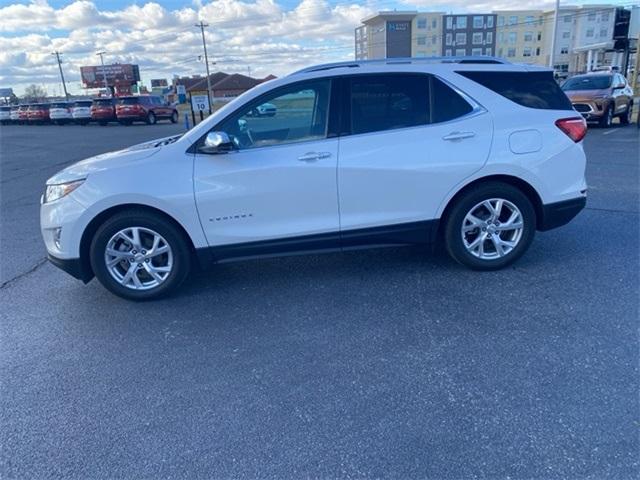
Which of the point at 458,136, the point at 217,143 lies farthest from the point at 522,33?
the point at 217,143

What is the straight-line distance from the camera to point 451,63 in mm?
4066

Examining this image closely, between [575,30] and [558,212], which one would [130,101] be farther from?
[575,30]

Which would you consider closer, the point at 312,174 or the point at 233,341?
the point at 233,341

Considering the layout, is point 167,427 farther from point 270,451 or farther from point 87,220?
point 87,220

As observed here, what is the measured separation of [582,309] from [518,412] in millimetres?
1410

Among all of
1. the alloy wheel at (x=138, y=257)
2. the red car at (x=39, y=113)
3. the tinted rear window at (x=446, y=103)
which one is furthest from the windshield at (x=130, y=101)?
the tinted rear window at (x=446, y=103)

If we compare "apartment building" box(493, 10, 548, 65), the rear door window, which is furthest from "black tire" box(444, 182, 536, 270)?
"apartment building" box(493, 10, 548, 65)

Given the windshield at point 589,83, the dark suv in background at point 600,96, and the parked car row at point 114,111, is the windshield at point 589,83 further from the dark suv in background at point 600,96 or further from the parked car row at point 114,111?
the parked car row at point 114,111

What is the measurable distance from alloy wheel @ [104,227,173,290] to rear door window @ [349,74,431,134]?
1.88 metres

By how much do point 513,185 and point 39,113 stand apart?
4044cm

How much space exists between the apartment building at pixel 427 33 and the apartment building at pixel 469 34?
100 cm

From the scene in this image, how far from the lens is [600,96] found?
1444 centimetres

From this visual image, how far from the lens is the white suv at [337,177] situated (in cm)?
364

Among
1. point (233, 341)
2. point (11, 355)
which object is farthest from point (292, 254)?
point (11, 355)
